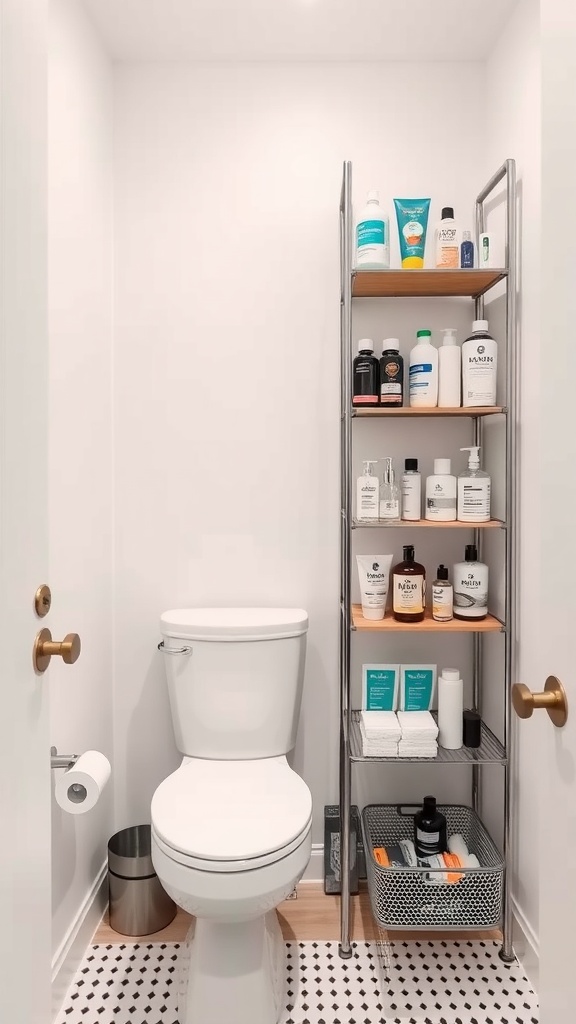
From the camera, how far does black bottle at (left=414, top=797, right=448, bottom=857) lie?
1.77 meters

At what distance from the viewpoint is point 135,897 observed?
176 cm

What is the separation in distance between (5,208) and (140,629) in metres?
1.48

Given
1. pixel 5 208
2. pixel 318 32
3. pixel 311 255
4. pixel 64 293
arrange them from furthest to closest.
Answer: pixel 311 255
pixel 318 32
pixel 64 293
pixel 5 208

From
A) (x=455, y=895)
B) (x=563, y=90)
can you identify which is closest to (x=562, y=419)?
(x=563, y=90)

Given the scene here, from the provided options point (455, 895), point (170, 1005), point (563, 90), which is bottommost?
point (170, 1005)

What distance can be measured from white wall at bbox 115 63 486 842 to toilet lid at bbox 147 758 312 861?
1.19 ft

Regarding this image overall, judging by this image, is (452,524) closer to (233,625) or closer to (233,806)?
A: (233,625)

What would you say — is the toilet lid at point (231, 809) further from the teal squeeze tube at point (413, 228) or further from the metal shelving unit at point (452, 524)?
the teal squeeze tube at point (413, 228)

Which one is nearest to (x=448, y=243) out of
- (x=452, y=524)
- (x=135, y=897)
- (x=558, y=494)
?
(x=452, y=524)

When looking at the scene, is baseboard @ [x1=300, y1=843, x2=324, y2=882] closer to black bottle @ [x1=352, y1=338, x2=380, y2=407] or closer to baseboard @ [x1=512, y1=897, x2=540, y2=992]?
baseboard @ [x1=512, y1=897, x2=540, y2=992]

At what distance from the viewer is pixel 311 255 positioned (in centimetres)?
196

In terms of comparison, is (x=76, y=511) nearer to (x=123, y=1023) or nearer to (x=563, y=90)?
(x=123, y=1023)

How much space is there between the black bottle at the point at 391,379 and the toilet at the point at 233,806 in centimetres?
64

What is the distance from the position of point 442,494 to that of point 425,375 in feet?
1.05
